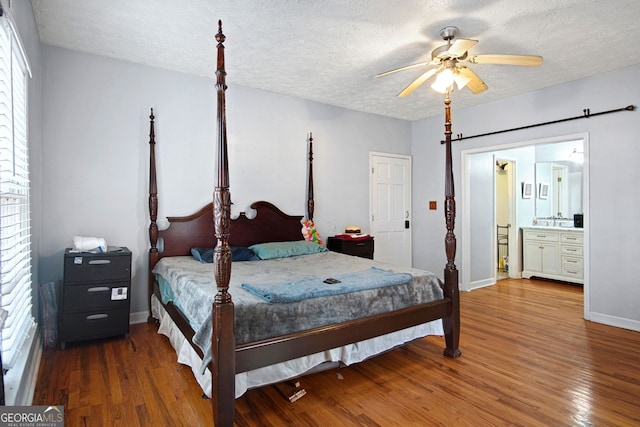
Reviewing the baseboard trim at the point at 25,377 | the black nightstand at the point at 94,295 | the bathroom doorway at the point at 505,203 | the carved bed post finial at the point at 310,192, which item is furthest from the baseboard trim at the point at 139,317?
the bathroom doorway at the point at 505,203

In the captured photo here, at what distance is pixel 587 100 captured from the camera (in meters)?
3.88

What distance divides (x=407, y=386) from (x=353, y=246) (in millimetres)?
2436

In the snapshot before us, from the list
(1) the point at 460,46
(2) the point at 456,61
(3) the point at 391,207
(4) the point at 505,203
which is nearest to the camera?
(1) the point at 460,46

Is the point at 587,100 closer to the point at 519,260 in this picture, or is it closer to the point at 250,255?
the point at 519,260

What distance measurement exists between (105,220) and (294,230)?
2.02 metres

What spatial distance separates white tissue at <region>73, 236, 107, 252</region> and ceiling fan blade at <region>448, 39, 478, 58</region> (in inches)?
127

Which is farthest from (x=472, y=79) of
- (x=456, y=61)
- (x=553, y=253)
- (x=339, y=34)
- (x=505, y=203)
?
(x=553, y=253)

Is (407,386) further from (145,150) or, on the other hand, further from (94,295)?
(145,150)

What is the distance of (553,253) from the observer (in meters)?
5.71

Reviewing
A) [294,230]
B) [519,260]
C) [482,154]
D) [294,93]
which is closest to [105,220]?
[294,230]

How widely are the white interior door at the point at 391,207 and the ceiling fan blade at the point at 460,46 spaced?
8.91 feet

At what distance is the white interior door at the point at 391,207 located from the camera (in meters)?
5.43

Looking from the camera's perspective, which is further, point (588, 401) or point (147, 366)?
point (147, 366)

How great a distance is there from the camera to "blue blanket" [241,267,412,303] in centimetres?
216
